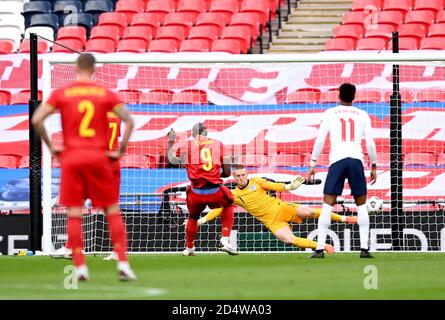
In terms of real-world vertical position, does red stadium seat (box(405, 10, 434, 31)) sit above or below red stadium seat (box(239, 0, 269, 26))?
below

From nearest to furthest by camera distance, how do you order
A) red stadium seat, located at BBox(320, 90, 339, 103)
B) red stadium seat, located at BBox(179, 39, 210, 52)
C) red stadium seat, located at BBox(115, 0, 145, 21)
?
red stadium seat, located at BBox(320, 90, 339, 103) → red stadium seat, located at BBox(179, 39, 210, 52) → red stadium seat, located at BBox(115, 0, 145, 21)

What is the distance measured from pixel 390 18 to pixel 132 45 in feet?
16.2

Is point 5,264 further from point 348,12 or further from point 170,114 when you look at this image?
point 348,12

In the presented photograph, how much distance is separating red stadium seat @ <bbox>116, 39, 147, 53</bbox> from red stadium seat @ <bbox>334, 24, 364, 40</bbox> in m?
3.71

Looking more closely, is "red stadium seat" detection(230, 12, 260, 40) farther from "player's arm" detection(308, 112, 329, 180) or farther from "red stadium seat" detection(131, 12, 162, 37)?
"player's arm" detection(308, 112, 329, 180)

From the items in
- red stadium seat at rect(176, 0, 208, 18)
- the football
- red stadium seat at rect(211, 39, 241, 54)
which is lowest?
the football

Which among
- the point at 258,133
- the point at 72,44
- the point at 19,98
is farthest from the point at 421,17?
the point at 19,98

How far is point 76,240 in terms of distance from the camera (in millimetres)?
10250

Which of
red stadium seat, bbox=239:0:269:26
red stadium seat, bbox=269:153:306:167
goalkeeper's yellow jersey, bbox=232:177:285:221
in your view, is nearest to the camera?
goalkeeper's yellow jersey, bbox=232:177:285:221

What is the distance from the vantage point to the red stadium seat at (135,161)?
1933 centimetres

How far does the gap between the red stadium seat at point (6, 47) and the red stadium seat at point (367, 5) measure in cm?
673

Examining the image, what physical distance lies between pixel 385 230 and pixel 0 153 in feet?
23.9

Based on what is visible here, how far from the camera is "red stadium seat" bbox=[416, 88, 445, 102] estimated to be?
778 inches

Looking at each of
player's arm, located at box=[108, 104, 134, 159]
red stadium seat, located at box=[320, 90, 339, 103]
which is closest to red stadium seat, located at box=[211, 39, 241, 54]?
red stadium seat, located at box=[320, 90, 339, 103]
